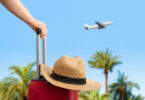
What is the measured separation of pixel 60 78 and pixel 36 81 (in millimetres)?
197

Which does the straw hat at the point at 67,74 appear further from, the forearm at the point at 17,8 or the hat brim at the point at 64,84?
the forearm at the point at 17,8

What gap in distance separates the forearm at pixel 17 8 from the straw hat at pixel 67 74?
0.41 meters

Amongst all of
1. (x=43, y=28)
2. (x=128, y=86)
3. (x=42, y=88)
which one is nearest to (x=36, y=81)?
(x=42, y=88)

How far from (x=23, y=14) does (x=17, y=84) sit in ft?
75.4

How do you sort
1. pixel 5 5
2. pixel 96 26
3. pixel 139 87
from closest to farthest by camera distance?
pixel 5 5
pixel 139 87
pixel 96 26

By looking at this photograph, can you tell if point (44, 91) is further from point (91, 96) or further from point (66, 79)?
point (91, 96)

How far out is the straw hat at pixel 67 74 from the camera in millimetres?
2154

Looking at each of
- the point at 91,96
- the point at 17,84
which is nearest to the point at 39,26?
the point at 17,84

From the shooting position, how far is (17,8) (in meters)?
2.15

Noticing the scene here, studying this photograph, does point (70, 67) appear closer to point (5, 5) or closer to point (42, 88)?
point (42, 88)

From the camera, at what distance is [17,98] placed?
24.0 meters

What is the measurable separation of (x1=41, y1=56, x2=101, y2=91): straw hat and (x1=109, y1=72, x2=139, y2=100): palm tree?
132ft

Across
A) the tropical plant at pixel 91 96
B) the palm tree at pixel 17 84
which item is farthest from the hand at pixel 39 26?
the tropical plant at pixel 91 96

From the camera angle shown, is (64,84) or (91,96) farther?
(91,96)
